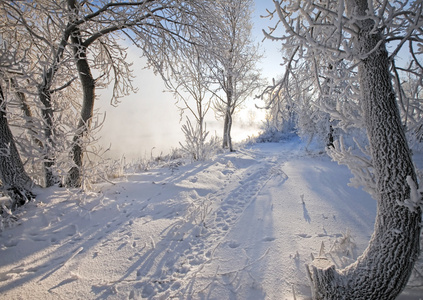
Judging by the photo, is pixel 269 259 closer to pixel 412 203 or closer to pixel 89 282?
pixel 412 203

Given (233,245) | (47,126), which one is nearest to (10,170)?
(47,126)

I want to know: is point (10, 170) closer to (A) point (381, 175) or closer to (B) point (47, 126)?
(B) point (47, 126)

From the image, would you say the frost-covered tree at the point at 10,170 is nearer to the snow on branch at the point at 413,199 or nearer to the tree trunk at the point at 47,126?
the tree trunk at the point at 47,126

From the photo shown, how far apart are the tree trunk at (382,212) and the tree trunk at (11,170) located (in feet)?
12.6

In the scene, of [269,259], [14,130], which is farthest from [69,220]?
Result: [269,259]

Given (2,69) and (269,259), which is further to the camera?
(2,69)

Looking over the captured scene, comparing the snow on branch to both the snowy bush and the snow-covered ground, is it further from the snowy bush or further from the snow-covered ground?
the snowy bush

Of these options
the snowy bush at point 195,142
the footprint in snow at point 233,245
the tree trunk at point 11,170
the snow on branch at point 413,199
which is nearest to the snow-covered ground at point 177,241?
the footprint in snow at point 233,245

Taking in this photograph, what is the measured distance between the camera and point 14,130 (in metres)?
3.18

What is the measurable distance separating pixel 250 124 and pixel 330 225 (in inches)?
1003

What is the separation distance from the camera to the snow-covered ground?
5.59 feet

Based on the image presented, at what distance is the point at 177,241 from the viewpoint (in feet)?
7.94

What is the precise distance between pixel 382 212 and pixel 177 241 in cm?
207

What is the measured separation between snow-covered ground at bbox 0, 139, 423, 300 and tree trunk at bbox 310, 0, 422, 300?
298mm
